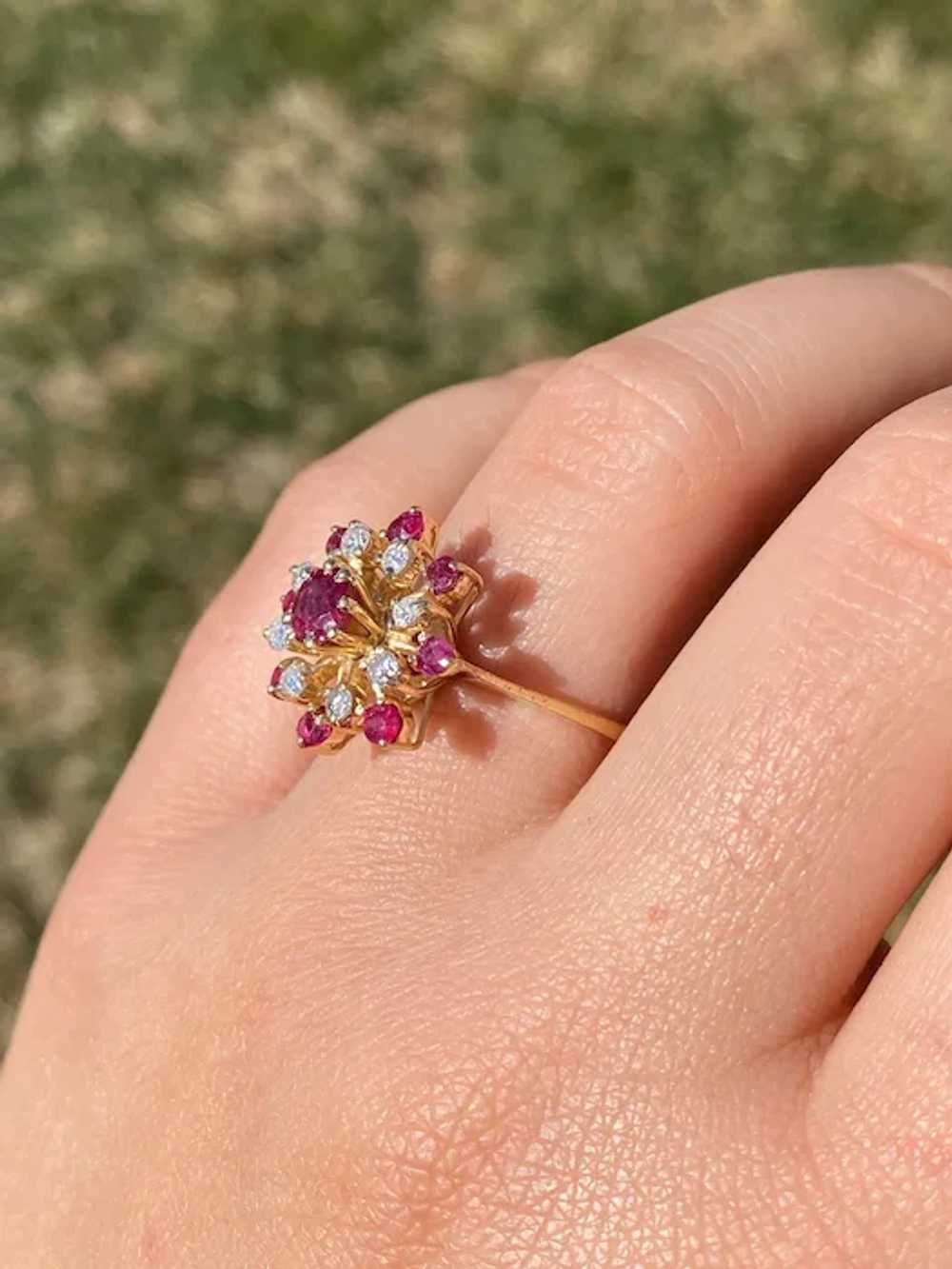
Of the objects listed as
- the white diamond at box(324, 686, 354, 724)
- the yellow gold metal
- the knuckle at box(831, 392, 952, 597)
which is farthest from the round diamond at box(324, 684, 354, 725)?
the knuckle at box(831, 392, 952, 597)

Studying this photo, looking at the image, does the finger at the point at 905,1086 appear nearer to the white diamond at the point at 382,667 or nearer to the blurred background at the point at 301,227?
the white diamond at the point at 382,667

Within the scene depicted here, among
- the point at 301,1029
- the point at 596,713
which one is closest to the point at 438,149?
the point at 596,713

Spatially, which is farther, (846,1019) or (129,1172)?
(129,1172)

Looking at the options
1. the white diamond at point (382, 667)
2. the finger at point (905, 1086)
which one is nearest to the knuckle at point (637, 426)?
the white diamond at point (382, 667)

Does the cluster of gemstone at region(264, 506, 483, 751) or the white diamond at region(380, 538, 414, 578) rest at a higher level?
the white diamond at region(380, 538, 414, 578)

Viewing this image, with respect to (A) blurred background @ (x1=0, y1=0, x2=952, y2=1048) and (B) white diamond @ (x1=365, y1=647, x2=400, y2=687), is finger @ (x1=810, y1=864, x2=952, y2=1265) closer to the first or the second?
(B) white diamond @ (x1=365, y1=647, x2=400, y2=687)

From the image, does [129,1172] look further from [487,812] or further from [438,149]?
[438,149]
